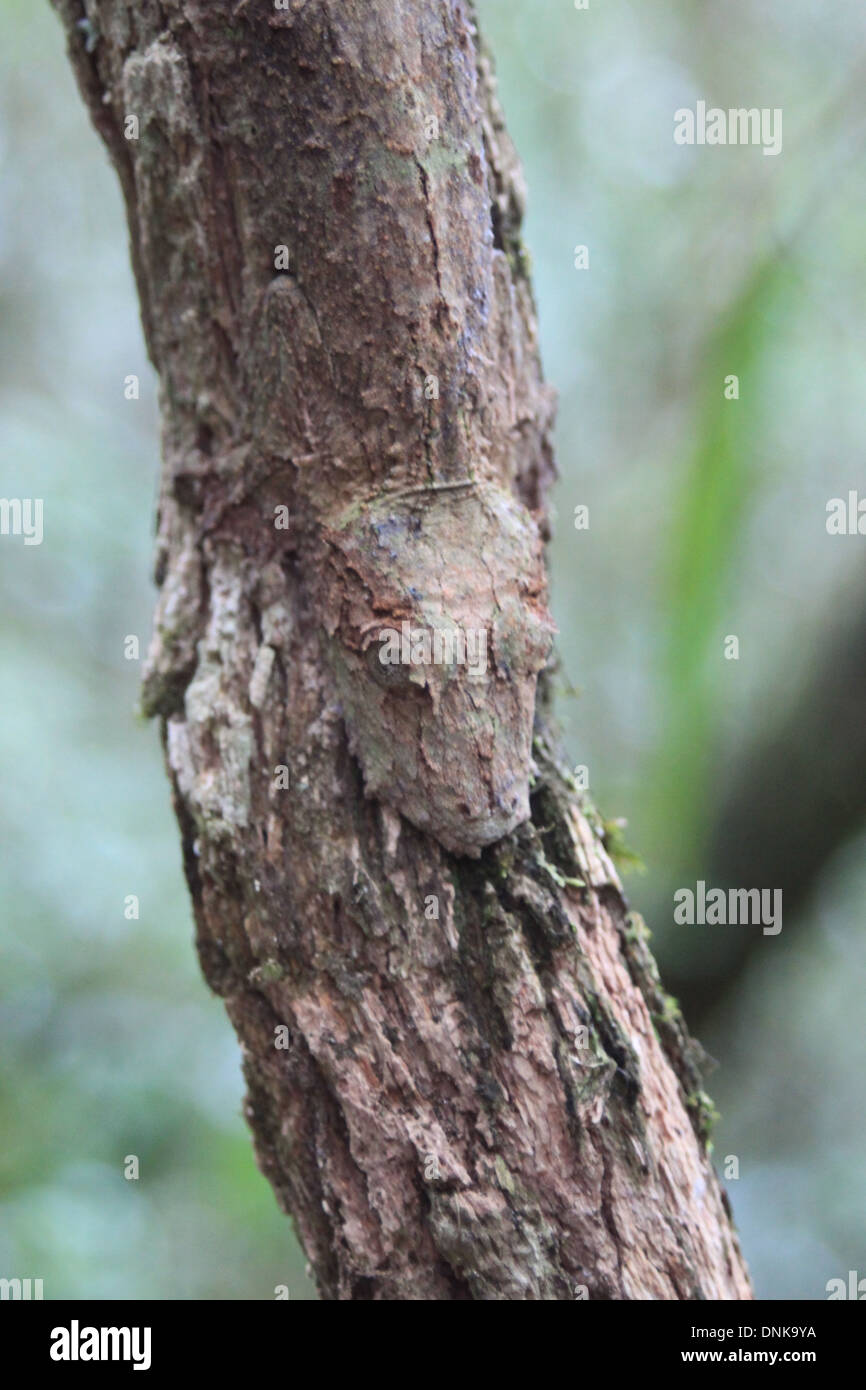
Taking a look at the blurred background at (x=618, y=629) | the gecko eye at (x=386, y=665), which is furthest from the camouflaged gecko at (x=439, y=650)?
the blurred background at (x=618, y=629)

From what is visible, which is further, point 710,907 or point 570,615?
point 570,615

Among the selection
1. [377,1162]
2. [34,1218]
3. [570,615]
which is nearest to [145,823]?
[34,1218]

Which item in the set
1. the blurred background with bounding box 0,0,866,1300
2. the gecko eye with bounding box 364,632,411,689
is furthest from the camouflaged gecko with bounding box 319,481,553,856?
the blurred background with bounding box 0,0,866,1300

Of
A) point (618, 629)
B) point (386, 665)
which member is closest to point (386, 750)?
point (386, 665)

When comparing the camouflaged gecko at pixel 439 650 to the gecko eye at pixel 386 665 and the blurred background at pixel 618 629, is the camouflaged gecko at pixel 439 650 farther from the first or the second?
the blurred background at pixel 618 629

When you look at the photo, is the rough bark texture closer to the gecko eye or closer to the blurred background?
the gecko eye
